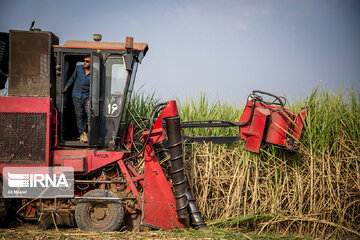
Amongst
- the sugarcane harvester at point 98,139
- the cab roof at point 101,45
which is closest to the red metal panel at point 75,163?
the sugarcane harvester at point 98,139

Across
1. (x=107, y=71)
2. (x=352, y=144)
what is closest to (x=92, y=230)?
(x=107, y=71)

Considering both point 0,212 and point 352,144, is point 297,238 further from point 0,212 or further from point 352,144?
point 0,212

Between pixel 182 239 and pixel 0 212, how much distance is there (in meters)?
2.66

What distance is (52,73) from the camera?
5.02m

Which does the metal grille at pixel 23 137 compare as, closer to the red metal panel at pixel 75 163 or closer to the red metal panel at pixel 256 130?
the red metal panel at pixel 75 163

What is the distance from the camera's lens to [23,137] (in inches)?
189

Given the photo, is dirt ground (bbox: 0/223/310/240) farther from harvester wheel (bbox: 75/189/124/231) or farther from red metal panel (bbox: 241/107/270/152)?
red metal panel (bbox: 241/107/270/152)

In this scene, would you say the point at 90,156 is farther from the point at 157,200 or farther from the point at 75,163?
the point at 157,200

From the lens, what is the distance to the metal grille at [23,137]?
478 cm

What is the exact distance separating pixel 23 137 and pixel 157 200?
2176 mm

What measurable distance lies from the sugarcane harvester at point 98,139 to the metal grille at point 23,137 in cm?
1

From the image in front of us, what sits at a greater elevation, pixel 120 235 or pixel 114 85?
pixel 114 85

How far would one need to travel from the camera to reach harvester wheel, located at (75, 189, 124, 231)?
4.73 m

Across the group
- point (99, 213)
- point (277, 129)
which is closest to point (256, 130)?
point (277, 129)
